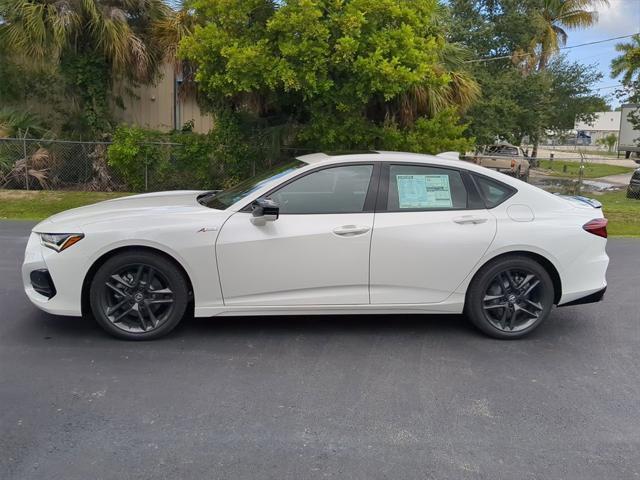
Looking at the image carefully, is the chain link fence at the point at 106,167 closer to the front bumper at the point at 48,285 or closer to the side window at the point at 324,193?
the side window at the point at 324,193

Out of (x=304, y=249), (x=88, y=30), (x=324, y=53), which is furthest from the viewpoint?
(x=88, y=30)

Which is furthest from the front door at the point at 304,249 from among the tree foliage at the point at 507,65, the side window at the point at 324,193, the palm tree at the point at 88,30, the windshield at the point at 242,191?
the tree foliage at the point at 507,65

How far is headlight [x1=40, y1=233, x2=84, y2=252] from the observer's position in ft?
15.1

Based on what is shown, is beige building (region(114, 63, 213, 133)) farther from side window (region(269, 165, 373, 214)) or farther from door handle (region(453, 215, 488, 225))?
door handle (region(453, 215, 488, 225))

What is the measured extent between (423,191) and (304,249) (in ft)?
3.74

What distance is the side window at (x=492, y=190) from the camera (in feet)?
16.8

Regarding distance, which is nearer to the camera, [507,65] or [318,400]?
[318,400]

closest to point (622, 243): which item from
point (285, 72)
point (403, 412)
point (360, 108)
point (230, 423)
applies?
point (360, 108)

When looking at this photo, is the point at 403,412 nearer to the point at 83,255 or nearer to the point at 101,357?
Result: the point at 101,357

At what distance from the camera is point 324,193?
4.94m

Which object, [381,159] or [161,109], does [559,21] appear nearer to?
→ [161,109]

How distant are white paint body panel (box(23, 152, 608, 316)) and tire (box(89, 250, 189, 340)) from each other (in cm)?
9

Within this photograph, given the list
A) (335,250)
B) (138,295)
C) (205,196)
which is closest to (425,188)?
(335,250)

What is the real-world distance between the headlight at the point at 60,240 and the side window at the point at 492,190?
3.23m
